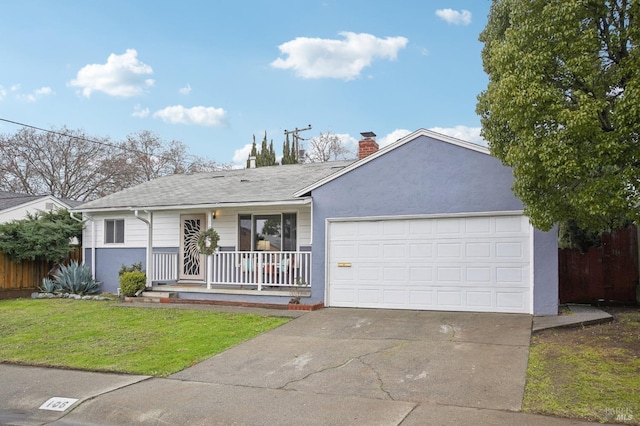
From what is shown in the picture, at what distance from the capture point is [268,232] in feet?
47.7

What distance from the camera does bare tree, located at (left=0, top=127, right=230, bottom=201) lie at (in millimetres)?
35000

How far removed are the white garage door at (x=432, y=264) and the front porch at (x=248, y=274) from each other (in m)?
1.17

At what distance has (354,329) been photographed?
31.5ft

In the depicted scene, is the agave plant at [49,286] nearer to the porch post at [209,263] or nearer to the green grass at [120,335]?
the green grass at [120,335]

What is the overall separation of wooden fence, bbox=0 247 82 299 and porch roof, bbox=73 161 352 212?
233 cm

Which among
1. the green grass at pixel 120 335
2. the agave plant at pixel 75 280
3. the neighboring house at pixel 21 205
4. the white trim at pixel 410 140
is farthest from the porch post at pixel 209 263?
the neighboring house at pixel 21 205

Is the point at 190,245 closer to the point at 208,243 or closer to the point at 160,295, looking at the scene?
the point at 160,295

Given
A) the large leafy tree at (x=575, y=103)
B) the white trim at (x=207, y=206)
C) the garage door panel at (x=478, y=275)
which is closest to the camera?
the large leafy tree at (x=575, y=103)

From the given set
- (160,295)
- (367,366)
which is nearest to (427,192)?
(367,366)

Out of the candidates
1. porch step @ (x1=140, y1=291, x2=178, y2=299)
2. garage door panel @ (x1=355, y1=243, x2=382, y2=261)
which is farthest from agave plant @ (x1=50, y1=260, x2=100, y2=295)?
garage door panel @ (x1=355, y1=243, x2=382, y2=261)

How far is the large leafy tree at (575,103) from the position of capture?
654 centimetres

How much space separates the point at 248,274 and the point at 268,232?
55.6 inches

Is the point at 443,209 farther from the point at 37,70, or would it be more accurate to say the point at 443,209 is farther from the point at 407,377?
the point at 37,70

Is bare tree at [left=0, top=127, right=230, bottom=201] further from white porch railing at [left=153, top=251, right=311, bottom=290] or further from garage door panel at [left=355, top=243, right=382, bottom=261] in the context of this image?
garage door panel at [left=355, top=243, right=382, bottom=261]
